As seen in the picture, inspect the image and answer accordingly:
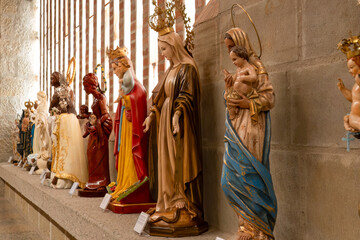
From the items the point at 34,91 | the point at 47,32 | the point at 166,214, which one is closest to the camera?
the point at 166,214

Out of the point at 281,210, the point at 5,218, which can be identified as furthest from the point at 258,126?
the point at 5,218

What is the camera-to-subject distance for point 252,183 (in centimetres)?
186

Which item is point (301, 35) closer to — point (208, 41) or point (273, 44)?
point (273, 44)

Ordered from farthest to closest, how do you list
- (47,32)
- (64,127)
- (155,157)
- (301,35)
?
1. (47,32)
2. (64,127)
3. (155,157)
4. (301,35)

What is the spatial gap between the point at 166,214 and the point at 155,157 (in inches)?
33.8

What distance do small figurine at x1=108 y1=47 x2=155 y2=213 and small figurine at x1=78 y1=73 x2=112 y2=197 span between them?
0.60 m

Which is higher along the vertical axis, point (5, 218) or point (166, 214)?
point (166, 214)

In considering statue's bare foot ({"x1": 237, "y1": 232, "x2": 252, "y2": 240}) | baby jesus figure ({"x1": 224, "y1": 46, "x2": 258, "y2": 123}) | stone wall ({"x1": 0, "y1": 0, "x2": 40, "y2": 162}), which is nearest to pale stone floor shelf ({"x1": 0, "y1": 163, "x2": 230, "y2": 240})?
statue's bare foot ({"x1": 237, "y1": 232, "x2": 252, "y2": 240})

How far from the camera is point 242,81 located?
6.32 ft

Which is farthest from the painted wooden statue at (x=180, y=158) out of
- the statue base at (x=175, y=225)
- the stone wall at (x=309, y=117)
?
the stone wall at (x=309, y=117)

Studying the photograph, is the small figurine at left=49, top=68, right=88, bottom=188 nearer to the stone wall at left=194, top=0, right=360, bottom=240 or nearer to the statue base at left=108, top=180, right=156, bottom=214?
the statue base at left=108, top=180, right=156, bottom=214

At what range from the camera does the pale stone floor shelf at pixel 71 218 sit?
2532 millimetres

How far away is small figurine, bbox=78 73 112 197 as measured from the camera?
3818 mm

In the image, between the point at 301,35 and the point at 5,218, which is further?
the point at 5,218
